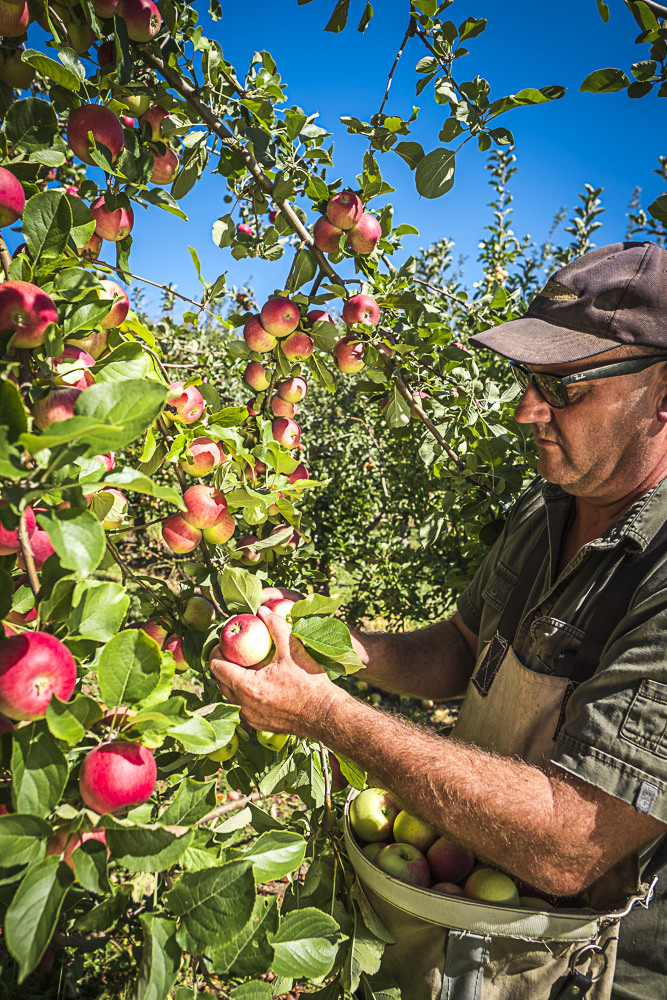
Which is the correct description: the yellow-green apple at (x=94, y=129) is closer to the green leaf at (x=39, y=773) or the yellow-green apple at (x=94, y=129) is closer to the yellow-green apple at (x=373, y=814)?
the green leaf at (x=39, y=773)

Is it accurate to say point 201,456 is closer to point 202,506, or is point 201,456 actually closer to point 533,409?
point 202,506

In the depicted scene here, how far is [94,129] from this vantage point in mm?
1157

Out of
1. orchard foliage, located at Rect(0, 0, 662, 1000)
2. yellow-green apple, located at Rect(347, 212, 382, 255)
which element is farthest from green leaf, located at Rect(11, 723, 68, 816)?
yellow-green apple, located at Rect(347, 212, 382, 255)

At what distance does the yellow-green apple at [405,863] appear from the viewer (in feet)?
4.21

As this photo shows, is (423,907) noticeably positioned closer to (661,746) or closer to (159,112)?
(661,746)

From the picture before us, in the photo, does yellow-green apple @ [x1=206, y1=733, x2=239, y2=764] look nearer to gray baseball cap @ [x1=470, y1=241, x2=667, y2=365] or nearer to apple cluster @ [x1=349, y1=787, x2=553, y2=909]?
apple cluster @ [x1=349, y1=787, x2=553, y2=909]

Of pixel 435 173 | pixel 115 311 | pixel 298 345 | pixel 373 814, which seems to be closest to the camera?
pixel 115 311

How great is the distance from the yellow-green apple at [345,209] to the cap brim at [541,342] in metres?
0.45

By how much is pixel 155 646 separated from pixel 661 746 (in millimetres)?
899

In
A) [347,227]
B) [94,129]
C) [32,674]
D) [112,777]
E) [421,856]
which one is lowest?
[421,856]

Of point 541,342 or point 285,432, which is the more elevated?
point 541,342

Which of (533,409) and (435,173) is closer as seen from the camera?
(435,173)

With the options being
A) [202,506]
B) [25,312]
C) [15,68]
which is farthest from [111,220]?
[202,506]

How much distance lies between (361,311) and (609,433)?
0.74 metres
